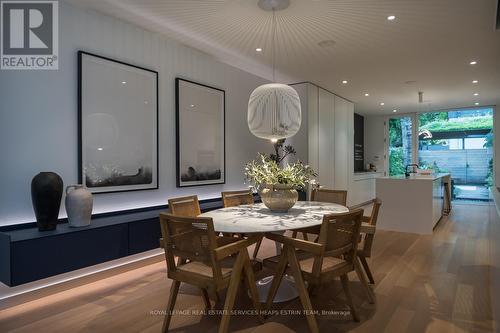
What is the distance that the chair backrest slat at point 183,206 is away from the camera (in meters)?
2.86

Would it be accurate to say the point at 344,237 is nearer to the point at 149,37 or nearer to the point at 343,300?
the point at 343,300

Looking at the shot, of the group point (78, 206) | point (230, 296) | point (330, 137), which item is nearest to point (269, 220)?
point (230, 296)

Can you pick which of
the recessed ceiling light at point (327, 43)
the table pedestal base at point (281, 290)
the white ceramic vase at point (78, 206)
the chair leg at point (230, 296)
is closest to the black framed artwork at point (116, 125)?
the white ceramic vase at point (78, 206)

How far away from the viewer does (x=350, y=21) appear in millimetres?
3373

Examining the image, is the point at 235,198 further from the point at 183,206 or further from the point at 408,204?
the point at 408,204

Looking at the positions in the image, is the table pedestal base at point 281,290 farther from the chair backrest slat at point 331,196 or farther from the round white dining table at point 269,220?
the chair backrest slat at point 331,196

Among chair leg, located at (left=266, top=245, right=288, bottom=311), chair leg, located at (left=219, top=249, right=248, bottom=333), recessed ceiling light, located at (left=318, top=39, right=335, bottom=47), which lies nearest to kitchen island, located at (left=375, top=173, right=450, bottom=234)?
recessed ceiling light, located at (left=318, top=39, right=335, bottom=47)

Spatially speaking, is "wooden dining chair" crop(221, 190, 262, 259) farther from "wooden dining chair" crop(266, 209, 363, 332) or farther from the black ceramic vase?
the black ceramic vase

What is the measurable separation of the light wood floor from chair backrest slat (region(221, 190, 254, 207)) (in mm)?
813

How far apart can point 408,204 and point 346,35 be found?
122 inches

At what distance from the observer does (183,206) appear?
3006mm

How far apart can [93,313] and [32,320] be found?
421mm

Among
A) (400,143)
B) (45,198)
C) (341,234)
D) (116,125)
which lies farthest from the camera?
(400,143)

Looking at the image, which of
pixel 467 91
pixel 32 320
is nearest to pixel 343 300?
pixel 32 320
